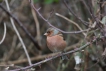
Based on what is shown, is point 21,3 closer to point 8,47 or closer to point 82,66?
point 8,47

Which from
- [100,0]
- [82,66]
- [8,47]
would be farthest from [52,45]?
[8,47]

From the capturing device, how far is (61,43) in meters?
3.69

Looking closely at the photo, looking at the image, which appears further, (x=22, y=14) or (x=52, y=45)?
(x=22, y=14)

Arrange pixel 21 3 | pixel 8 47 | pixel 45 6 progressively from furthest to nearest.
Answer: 1. pixel 45 6
2. pixel 8 47
3. pixel 21 3

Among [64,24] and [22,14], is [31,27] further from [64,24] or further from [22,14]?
[64,24]

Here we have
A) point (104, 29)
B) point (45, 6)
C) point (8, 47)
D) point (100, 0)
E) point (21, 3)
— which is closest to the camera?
point (104, 29)

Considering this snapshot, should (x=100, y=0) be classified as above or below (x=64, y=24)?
above

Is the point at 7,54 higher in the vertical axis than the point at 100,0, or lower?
lower

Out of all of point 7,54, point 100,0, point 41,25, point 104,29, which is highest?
point 100,0

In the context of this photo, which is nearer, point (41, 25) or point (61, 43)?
point (61, 43)

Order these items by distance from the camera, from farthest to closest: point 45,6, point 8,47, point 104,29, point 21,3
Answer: point 45,6
point 8,47
point 21,3
point 104,29

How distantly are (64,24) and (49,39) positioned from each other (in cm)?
277

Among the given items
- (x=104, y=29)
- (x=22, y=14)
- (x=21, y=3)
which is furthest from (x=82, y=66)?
(x=22, y=14)

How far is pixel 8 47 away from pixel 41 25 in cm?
90
